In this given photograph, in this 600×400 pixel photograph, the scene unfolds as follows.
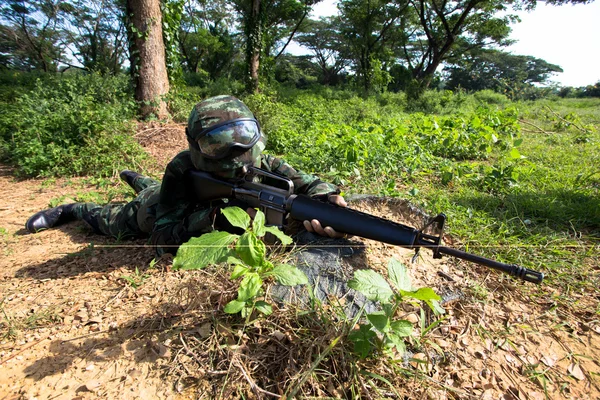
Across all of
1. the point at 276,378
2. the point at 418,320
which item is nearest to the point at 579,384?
the point at 418,320

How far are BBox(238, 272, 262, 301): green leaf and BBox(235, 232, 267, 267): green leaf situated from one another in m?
0.05

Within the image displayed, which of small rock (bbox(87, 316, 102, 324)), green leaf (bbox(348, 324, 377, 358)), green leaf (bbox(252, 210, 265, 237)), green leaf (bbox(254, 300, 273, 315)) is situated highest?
green leaf (bbox(252, 210, 265, 237))

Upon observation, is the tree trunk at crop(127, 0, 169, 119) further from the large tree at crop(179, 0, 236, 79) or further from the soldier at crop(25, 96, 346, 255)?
the large tree at crop(179, 0, 236, 79)

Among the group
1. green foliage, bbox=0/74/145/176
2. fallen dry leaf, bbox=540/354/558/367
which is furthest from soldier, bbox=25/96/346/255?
green foliage, bbox=0/74/145/176

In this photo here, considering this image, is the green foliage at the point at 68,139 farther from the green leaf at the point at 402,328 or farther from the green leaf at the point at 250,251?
the green leaf at the point at 402,328

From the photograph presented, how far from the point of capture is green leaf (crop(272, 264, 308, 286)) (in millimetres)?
1320

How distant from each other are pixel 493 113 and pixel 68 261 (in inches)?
258

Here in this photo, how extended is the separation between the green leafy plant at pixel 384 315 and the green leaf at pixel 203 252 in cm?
56

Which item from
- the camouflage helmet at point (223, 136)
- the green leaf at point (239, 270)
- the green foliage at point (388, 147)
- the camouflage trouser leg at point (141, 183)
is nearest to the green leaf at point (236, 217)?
the green leaf at point (239, 270)

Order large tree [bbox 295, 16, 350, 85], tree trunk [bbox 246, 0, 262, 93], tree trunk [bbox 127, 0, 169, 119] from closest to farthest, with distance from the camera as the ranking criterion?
tree trunk [bbox 127, 0, 169, 119], tree trunk [bbox 246, 0, 262, 93], large tree [bbox 295, 16, 350, 85]

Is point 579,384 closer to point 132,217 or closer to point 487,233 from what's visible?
point 487,233

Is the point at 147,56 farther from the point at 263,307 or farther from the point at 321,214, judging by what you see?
the point at 263,307

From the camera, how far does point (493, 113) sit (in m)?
5.70

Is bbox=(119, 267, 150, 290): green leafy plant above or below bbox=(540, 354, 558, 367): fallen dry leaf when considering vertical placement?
below
